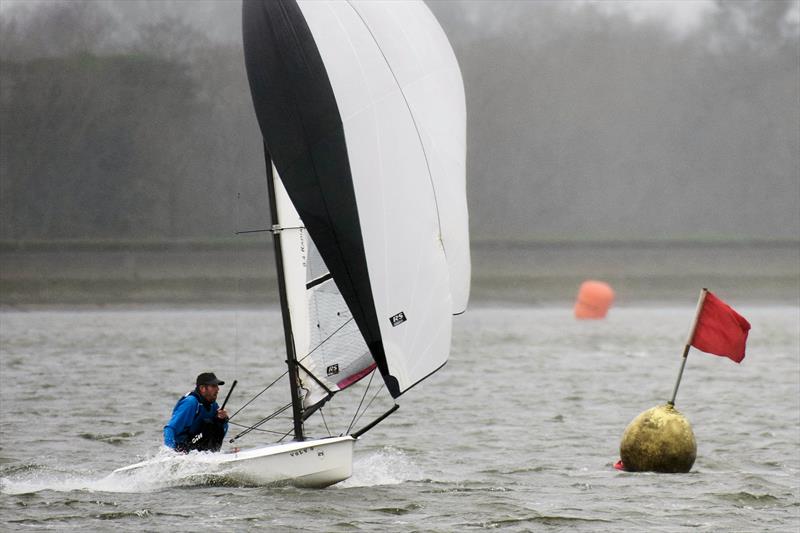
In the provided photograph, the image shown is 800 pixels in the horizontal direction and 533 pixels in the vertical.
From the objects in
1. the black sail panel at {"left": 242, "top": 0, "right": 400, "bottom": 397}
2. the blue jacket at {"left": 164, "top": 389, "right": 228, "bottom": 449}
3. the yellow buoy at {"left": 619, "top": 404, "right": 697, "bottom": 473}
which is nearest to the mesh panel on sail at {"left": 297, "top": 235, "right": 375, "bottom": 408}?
the black sail panel at {"left": 242, "top": 0, "right": 400, "bottom": 397}

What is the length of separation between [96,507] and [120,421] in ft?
24.0

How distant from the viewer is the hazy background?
203 ft

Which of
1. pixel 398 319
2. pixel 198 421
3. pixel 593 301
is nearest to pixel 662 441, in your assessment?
pixel 398 319

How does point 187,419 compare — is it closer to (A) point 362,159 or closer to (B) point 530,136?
(A) point 362,159

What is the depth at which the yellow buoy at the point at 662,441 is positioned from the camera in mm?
13102

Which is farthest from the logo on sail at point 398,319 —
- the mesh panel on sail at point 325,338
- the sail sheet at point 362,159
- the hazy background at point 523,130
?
the hazy background at point 523,130

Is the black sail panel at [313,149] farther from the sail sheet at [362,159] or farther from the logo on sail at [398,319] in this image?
the logo on sail at [398,319]

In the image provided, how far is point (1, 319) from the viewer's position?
53.1 metres

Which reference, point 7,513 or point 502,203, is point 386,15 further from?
point 502,203

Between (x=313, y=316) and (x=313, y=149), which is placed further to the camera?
(x=313, y=316)

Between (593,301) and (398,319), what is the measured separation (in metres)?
45.5

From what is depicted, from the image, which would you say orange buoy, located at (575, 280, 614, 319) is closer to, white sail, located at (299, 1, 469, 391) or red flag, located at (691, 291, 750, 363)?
red flag, located at (691, 291, 750, 363)

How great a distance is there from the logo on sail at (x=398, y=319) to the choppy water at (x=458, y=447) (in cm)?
147

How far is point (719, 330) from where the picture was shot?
13.2 meters
